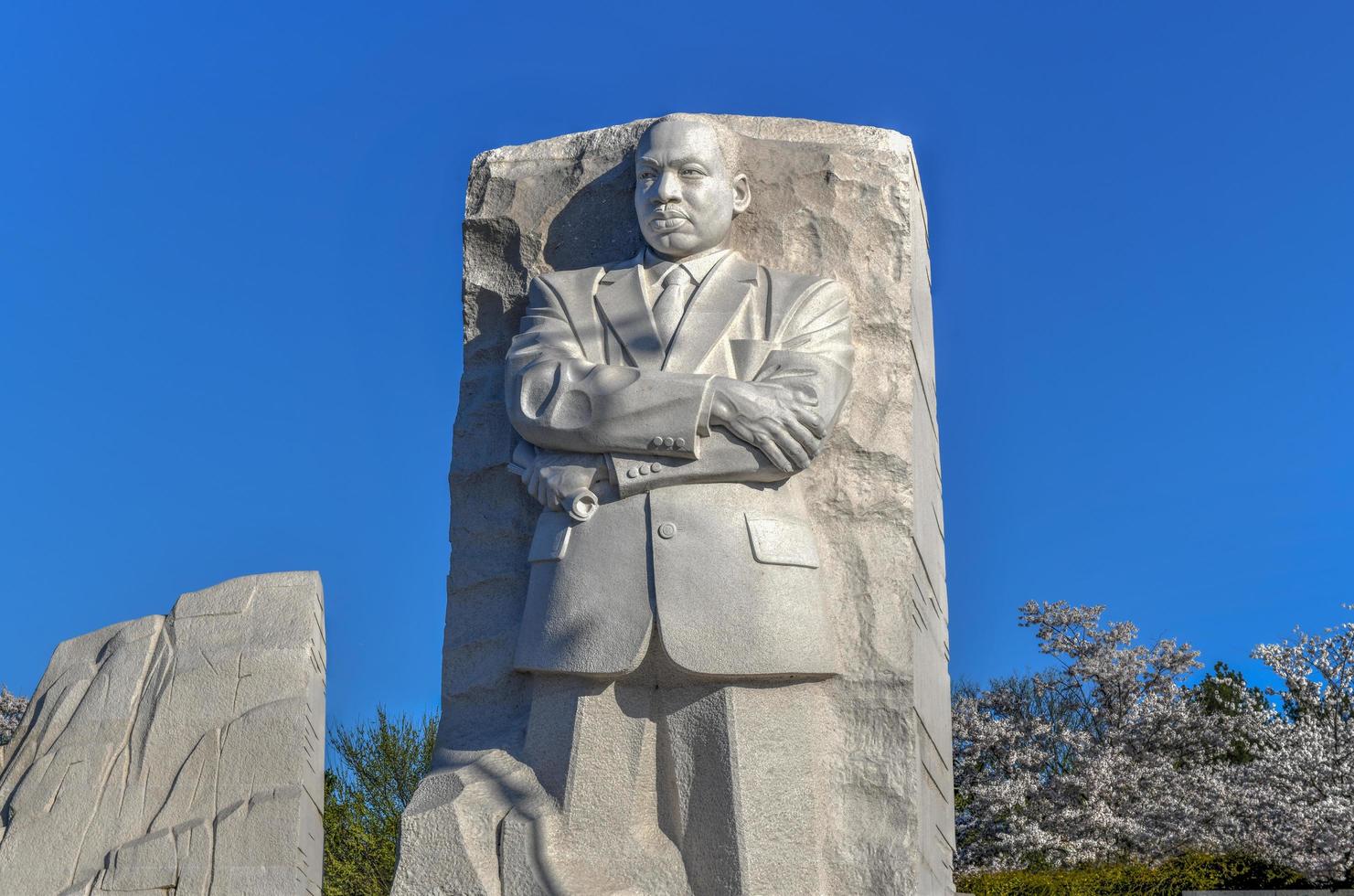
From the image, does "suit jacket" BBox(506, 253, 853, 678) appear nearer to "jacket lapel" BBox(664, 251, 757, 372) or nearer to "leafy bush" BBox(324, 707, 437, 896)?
"jacket lapel" BBox(664, 251, 757, 372)

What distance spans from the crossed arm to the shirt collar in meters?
0.36

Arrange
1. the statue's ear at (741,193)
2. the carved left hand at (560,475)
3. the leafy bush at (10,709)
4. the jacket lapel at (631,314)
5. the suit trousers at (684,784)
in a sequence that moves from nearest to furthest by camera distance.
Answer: the suit trousers at (684,784) < the carved left hand at (560,475) < the jacket lapel at (631,314) < the statue's ear at (741,193) < the leafy bush at (10,709)

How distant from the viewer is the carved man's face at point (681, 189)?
5035 millimetres

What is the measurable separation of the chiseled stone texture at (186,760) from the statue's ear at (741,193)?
325 centimetres

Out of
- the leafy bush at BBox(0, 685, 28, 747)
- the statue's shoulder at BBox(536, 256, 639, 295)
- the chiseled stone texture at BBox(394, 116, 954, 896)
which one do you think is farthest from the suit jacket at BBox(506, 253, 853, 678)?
the leafy bush at BBox(0, 685, 28, 747)

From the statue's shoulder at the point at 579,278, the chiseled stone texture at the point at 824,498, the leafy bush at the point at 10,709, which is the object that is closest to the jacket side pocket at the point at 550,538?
the chiseled stone texture at the point at 824,498

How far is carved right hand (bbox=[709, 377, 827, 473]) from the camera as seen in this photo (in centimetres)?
461

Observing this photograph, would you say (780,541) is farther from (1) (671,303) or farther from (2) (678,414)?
(1) (671,303)

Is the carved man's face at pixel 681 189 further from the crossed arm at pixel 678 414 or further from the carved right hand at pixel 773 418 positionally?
the carved right hand at pixel 773 418

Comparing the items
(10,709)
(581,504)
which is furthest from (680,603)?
(10,709)

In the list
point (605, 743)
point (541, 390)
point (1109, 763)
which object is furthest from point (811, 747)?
point (1109, 763)

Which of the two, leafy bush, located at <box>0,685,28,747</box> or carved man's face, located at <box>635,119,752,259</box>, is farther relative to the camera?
leafy bush, located at <box>0,685,28,747</box>

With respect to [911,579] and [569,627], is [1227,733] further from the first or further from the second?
[569,627]

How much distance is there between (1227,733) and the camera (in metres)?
12.8
